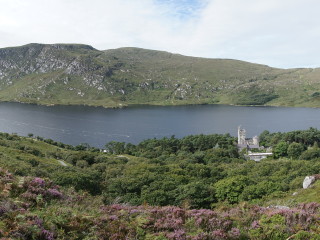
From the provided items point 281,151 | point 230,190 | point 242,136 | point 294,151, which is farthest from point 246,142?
point 230,190

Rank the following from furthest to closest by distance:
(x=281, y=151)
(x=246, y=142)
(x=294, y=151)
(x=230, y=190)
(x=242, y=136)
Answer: (x=242, y=136)
(x=246, y=142)
(x=281, y=151)
(x=294, y=151)
(x=230, y=190)

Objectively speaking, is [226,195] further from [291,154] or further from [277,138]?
[277,138]

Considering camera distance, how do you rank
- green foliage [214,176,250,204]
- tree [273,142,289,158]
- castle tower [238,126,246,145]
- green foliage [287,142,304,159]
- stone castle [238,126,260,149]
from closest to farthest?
green foliage [214,176,250,204], green foliage [287,142,304,159], tree [273,142,289,158], stone castle [238,126,260,149], castle tower [238,126,246,145]

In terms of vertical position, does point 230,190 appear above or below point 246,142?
above

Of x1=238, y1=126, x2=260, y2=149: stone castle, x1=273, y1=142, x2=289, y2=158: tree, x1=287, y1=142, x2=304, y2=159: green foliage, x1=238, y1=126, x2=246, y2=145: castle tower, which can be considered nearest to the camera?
x1=287, y1=142, x2=304, y2=159: green foliage

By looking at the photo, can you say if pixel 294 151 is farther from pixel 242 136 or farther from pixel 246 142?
pixel 242 136

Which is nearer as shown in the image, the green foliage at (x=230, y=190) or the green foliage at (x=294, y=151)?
the green foliage at (x=230, y=190)

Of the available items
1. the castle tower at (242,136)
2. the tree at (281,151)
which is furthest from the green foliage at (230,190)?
the castle tower at (242,136)

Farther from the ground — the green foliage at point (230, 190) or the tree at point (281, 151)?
the green foliage at point (230, 190)

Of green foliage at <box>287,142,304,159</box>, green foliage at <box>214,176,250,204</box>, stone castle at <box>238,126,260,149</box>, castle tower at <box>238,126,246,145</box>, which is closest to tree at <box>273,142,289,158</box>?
green foliage at <box>287,142,304,159</box>

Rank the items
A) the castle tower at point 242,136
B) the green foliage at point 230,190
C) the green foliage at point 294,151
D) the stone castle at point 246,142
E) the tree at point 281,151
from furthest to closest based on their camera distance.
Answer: the castle tower at point 242,136
the stone castle at point 246,142
the tree at point 281,151
the green foliage at point 294,151
the green foliage at point 230,190

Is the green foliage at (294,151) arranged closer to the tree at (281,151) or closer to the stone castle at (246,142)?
the tree at (281,151)

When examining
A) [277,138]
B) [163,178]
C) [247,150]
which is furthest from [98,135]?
[163,178]

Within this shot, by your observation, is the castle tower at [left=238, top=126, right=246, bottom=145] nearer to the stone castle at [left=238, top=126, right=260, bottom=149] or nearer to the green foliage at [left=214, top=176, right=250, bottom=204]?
the stone castle at [left=238, top=126, right=260, bottom=149]
